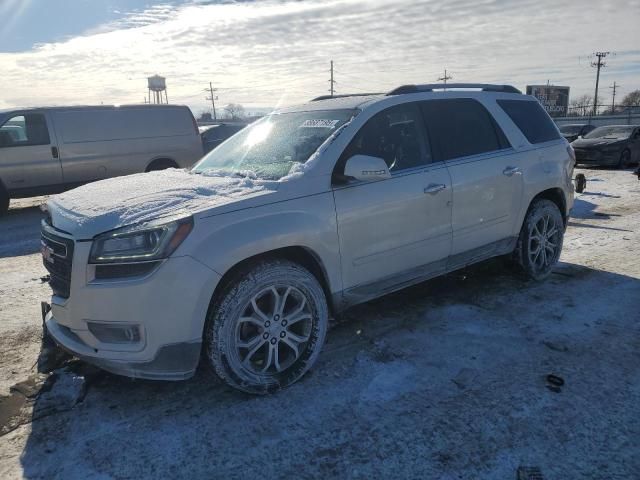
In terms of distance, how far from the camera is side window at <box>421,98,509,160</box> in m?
4.23

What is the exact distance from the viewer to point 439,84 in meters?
4.59

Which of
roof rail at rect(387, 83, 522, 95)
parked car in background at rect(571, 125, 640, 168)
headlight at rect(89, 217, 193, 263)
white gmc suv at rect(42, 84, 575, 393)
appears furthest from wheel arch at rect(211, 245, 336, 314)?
parked car in background at rect(571, 125, 640, 168)

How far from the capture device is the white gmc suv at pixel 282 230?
2842mm

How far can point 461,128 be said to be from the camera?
4.45m

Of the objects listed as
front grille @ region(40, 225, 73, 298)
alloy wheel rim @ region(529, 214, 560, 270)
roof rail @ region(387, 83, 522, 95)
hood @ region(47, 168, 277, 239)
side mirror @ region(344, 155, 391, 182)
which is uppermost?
roof rail @ region(387, 83, 522, 95)

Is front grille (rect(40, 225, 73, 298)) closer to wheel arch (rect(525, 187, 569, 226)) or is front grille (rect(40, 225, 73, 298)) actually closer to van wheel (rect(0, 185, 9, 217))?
wheel arch (rect(525, 187, 569, 226))

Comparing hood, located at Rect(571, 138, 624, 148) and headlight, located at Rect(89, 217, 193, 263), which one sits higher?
headlight, located at Rect(89, 217, 193, 263)

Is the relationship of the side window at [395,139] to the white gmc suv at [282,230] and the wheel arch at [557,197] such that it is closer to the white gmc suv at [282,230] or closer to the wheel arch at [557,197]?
the white gmc suv at [282,230]

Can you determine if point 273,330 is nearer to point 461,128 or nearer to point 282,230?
point 282,230

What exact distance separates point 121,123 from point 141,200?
343 inches

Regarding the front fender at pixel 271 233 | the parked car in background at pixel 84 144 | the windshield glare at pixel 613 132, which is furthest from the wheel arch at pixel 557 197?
the windshield glare at pixel 613 132

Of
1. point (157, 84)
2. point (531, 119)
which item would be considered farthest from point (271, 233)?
point (157, 84)

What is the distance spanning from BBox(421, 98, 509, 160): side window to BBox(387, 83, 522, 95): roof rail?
→ 0.15 m

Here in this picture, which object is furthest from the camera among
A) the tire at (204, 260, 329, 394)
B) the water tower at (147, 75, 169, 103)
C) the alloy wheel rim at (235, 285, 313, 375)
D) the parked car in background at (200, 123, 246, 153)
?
the water tower at (147, 75, 169, 103)
